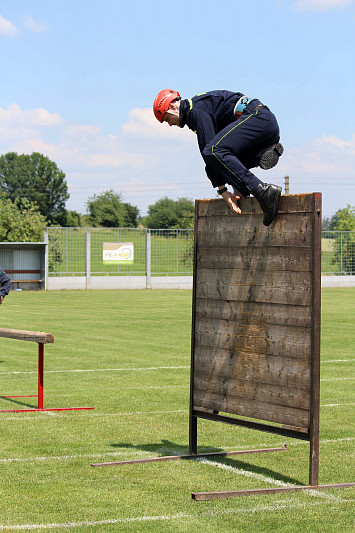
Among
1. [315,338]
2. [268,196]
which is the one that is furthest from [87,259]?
[315,338]

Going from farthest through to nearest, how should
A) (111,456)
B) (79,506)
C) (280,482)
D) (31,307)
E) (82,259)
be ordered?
(82,259) → (31,307) → (111,456) → (280,482) → (79,506)

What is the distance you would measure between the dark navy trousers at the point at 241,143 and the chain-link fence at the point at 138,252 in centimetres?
4002

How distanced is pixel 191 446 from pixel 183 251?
43786 millimetres

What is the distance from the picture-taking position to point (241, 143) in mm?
6562

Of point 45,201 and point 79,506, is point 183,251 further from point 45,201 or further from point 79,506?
point 45,201

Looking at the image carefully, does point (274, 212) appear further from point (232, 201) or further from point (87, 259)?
point (87, 259)

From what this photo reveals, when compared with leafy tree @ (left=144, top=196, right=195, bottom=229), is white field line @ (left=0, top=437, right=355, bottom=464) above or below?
below

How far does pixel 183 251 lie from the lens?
5097 cm

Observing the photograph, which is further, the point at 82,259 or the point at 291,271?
the point at 82,259

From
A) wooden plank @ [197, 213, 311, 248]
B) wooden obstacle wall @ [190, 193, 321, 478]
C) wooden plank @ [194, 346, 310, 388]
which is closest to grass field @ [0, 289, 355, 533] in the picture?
wooden obstacle wall @ [190, 193, 321, 478]

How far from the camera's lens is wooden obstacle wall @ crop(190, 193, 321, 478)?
20.6 ft

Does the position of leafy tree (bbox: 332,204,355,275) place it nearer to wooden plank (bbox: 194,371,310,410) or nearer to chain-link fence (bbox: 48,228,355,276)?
chain-link fence (bbox: 48,228,355,276)

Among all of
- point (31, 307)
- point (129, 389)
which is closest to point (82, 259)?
point (31, 307)

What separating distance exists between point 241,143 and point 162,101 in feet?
2.71
